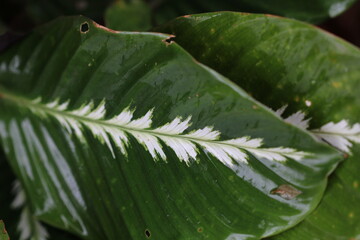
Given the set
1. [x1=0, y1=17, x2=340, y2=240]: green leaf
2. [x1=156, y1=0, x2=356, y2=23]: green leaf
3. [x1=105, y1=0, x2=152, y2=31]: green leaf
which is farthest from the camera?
[x1=105, y1=0, x2=152, y2=31]: green leaf

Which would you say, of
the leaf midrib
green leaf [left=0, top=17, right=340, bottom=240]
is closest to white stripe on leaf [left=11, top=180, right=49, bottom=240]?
green leaf [left=0, top=17, right=340, bottom=240]

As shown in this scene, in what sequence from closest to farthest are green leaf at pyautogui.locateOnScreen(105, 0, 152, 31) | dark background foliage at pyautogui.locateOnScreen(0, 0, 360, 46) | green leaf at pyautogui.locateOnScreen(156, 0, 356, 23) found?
green leaf at pyautogui.locateOnScreen(156, 0, 356, 23) → green leaf at pyautogui.locateOnScreen(105, 0, 152, 31) → dark background foliage at pyautogui.locateOnScreen(0, 0, 360, 46)

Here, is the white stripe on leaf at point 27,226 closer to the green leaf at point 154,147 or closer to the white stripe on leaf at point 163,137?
the green leaf at point 154,147

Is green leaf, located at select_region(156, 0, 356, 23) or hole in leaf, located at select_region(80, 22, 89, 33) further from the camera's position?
green leaf, located at select_region(156, 0, 356, 23)

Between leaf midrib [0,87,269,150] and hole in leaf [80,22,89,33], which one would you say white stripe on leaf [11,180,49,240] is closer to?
leaf midrib [0,87,269,150]

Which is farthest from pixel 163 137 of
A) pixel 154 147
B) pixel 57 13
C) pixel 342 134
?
pixel 57 13

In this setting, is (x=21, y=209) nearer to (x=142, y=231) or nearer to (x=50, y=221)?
(x=50, y=221)

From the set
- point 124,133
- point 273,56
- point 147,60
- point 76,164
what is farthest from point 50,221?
point 273,56

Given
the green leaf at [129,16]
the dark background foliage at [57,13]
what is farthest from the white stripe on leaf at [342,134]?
the dark background foliage at [57,13]
